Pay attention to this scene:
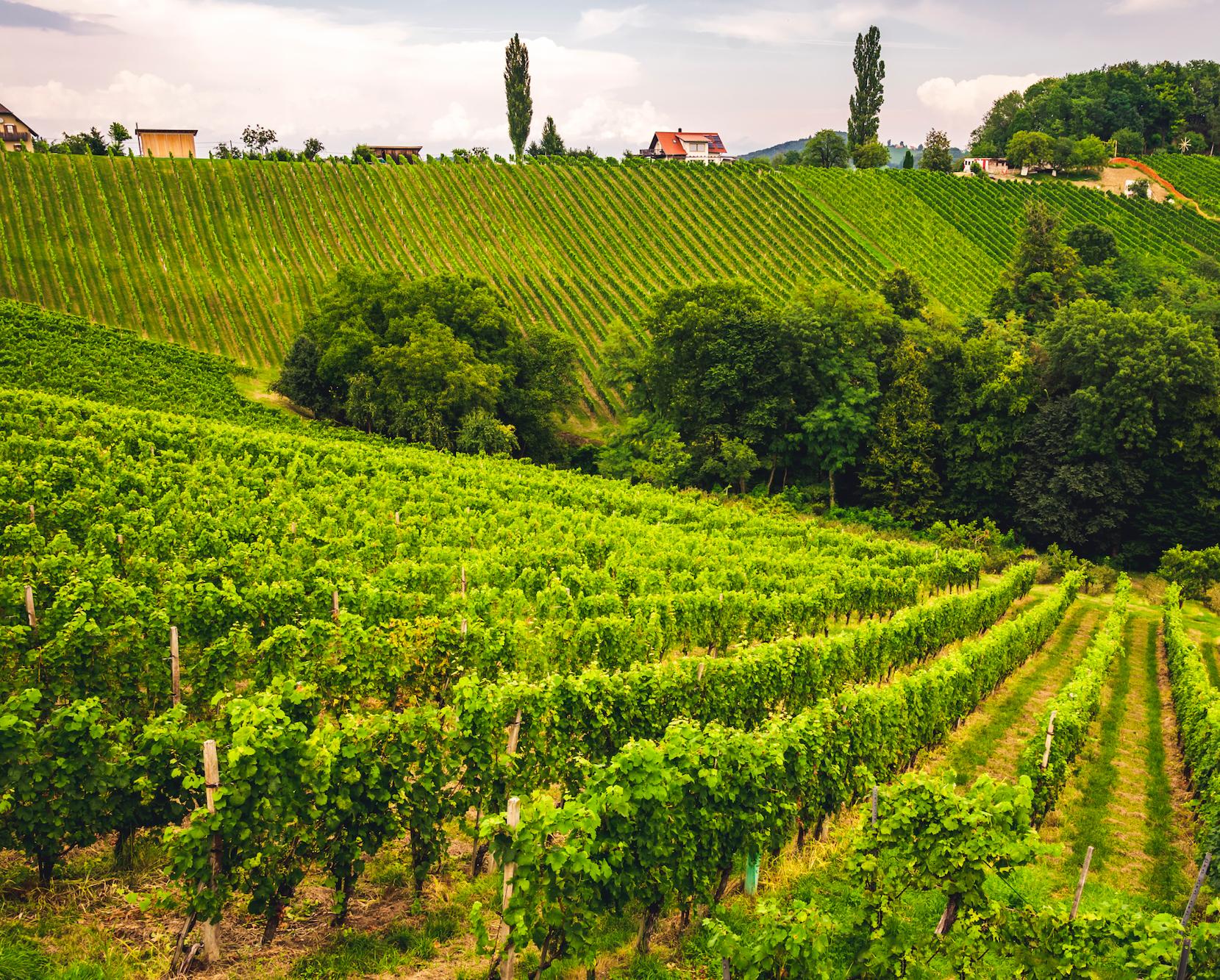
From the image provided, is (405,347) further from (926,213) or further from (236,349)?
(926,213)

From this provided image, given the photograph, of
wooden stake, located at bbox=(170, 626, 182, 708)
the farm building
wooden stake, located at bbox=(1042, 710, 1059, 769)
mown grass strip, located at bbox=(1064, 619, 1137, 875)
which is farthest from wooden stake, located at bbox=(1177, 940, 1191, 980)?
the farm building

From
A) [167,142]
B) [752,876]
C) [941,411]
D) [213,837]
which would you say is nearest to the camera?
[213,837]

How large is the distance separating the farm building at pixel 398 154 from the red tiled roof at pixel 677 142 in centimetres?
5185

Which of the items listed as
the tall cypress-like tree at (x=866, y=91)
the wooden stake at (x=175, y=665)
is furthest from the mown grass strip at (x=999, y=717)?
the tall cypress-like tree at (x=866, y=91)

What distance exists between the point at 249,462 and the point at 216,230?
5104 centimetres

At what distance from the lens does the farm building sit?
85188 mm

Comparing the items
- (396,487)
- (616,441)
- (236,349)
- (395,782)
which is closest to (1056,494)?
(616,441)

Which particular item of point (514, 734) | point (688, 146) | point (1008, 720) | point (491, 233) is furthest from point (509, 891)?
point (688, 146)

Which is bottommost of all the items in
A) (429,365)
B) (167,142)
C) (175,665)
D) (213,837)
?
(213,837)

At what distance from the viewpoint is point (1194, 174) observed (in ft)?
325

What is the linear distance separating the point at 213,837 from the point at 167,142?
100.0m

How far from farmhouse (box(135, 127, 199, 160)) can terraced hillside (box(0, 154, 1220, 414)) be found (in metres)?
14.0

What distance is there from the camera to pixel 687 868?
835 centimetres

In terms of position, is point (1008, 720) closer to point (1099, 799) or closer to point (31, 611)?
point (1099, 799)
